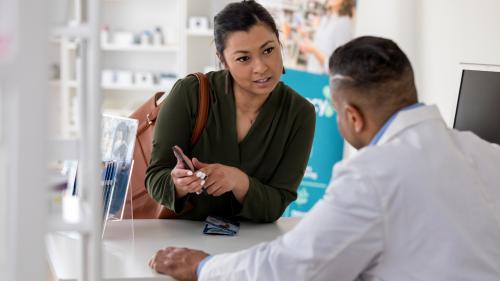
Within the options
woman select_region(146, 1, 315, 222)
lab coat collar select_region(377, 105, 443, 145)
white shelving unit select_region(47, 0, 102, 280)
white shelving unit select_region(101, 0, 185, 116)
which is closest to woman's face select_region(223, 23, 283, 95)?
woman select_region(146, 1, 315, 222)

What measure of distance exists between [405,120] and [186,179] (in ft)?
2.70

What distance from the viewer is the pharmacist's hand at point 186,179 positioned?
2.27 m

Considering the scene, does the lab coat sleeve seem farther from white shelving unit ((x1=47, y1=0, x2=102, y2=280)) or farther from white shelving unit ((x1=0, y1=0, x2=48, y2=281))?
white shelving unit ((x1=0, y1=0, x2=48, y2=281))

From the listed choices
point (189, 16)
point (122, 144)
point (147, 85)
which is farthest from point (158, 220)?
point (147, 85)

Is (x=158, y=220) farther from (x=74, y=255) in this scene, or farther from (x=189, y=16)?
(x=189, y=16)

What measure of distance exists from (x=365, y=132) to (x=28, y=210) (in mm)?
996

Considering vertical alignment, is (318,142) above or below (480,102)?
below

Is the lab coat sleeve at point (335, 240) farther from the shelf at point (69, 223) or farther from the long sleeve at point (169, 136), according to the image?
the long sleeve at point (169, 136)

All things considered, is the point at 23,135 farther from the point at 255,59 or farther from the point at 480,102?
the point at 480,102

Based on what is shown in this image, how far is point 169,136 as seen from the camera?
2.48m

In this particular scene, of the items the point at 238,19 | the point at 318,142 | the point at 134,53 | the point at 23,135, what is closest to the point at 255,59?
the point at 238,19

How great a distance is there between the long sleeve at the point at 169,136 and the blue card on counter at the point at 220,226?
124 mm

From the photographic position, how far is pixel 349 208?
1.61m

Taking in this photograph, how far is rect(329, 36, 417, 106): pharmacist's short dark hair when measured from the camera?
170cm
